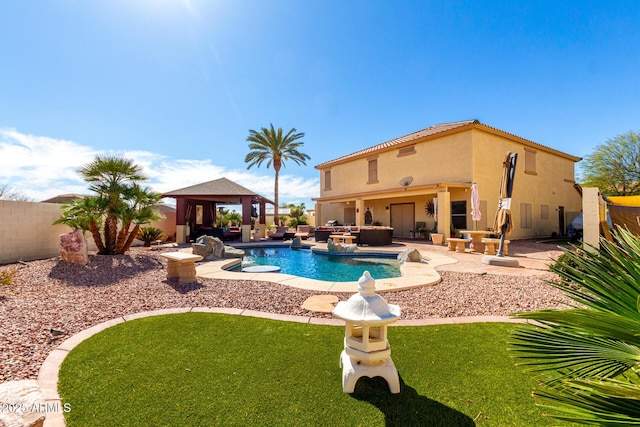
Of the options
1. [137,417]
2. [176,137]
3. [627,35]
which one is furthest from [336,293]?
[627,35]

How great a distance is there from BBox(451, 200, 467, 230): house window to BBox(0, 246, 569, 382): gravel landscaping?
9.53 meters

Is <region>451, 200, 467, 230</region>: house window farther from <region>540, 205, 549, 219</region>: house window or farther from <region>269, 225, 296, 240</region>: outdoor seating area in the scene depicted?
<region>269, 225, 296, 240</region>: outdoor seating area

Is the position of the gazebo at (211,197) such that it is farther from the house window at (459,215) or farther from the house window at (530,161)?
the house window at (530,161)

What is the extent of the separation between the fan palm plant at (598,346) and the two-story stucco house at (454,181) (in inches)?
540

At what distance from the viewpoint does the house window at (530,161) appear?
17.7 meters

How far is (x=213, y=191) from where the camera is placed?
56.5ft

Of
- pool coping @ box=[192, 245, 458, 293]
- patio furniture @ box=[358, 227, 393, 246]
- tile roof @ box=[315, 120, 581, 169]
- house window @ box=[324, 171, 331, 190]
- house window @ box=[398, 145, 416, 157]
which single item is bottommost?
pool coping @ box=[192, 245, 458, 293]

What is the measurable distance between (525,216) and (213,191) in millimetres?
20430

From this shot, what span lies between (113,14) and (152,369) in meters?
10.1

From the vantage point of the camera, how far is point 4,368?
8.98 feet

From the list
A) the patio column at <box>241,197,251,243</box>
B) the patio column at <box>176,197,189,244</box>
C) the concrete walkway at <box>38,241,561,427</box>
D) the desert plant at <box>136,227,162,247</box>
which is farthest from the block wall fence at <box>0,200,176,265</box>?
the patio column at <box>241,197,251,243</box>

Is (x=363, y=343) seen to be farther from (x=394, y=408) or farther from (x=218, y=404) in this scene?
(x=218, y=404)

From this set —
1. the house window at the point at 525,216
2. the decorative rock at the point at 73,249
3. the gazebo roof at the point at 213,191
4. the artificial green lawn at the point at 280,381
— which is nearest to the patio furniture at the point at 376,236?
the gazebo roof at the point at 213,191

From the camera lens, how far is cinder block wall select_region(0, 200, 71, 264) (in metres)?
8.48
